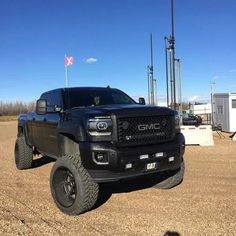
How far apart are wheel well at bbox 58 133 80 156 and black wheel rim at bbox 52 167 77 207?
36 cm

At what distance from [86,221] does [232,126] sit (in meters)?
19.8

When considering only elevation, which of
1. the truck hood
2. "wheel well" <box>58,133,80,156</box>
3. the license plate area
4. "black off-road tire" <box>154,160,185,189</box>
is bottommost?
"black off-road tire" <box>154,160,185,189</box>

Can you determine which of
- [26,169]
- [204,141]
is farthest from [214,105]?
[26,169]

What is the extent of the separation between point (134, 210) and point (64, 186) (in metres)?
1.26

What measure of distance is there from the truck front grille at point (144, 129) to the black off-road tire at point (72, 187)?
811mm

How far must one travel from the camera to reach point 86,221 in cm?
603

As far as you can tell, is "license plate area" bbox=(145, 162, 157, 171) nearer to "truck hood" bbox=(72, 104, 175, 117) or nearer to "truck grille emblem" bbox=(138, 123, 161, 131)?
"truck grille emblem" bbox=(138, 123, 161, 131)

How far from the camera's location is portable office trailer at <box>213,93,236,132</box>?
2436cm

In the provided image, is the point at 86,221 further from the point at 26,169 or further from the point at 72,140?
the point at 26,169

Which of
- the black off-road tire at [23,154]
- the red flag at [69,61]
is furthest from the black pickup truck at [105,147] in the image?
the red flag at [69,61]

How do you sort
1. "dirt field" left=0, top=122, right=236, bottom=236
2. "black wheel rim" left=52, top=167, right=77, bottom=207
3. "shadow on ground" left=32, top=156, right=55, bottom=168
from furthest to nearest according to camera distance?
"shadow on ground" left=32, top=156, right=55, bottom=168 → "black wheel rim" left=52, top=167, right=77, bottom=207 → "dirt field" left=0, top=122, right=236, bottom=236

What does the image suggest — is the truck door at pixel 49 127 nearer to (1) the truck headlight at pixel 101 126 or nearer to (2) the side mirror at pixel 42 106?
(2) the side mirror at pixel 42 106

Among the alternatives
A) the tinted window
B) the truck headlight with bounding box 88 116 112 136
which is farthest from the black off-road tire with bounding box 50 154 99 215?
the tinted window

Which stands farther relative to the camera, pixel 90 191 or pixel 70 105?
pixel 70 105
